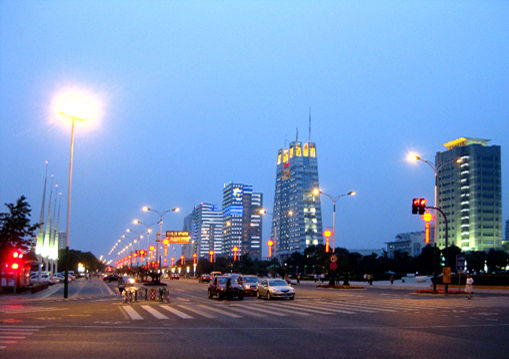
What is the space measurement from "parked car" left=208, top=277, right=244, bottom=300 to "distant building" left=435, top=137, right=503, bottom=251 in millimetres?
161240

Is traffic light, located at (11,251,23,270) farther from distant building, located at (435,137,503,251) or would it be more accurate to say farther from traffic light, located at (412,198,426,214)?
distant building, located at (435,137,503,251)

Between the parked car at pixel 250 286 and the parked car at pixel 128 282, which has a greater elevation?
the parked car at pixel 250 286

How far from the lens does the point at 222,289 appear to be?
33031 mm

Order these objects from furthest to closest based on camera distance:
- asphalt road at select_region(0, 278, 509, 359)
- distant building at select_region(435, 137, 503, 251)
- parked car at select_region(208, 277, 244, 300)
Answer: distant building at select_region(435, 137, 503, 251) → parked car at select_region(208, 277, 244, 300) → asphalt road at select_region(0, 278, 509, 359)

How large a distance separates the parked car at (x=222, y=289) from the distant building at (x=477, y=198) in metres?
161

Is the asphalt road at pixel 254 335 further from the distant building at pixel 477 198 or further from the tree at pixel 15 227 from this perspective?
the distant building at pixel 477 198

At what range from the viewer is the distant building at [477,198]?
180875mm

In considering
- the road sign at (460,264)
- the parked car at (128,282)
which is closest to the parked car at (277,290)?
the road sign at (460,264)

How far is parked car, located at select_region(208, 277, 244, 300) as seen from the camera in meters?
32.7

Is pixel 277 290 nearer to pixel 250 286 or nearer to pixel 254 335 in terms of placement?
pixel 250 286

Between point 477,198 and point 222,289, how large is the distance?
167773 mm

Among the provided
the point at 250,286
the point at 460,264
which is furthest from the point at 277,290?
the point at 460,264

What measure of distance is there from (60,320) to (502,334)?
14.4 m

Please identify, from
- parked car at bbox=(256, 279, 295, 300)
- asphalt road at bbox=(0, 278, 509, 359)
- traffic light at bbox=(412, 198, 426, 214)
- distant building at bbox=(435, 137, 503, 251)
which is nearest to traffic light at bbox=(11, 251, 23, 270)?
parked car at bbox=(256, 279, 295, 300)
